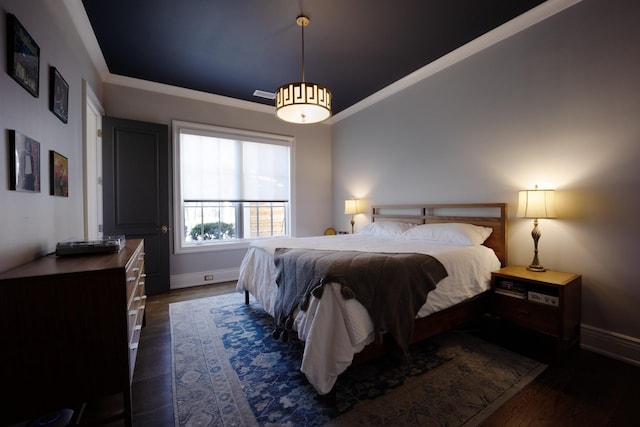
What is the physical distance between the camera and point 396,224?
3494 millimetres

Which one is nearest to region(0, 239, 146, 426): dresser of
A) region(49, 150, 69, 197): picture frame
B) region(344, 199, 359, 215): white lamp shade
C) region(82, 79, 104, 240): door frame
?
region(49, 150, 69, 197): picture frame

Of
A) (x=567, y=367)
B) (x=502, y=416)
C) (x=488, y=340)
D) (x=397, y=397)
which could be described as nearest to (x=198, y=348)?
(x=397, y=397)

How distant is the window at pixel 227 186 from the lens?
3.97 m

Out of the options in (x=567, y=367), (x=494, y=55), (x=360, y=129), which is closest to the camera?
(x=567, y=367)

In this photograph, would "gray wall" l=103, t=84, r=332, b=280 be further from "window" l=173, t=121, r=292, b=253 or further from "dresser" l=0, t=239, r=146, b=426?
"dresser" l=0, t=239, r=146, b=426

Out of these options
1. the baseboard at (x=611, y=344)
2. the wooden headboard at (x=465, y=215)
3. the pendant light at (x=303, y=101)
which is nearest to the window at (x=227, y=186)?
the wooden headboard at (x=465, y=215)

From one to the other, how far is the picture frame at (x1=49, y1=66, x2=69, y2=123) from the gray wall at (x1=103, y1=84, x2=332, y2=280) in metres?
1.62

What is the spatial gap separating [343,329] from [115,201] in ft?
10.8

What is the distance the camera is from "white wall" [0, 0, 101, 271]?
51.9 inches

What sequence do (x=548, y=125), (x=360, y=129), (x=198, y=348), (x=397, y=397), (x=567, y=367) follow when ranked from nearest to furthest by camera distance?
(x=397, y=397)
(x=567, y=367)
(x=198, y=348)
(x=548, y=125)
(x=360, y=129)

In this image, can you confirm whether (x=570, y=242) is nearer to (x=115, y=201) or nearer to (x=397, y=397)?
(x=397, y=397)

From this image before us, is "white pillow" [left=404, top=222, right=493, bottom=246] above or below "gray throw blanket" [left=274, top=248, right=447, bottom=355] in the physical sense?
above

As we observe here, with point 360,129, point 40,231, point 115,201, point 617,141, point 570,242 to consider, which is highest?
point 360,129

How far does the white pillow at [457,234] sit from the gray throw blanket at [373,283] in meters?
0.72
